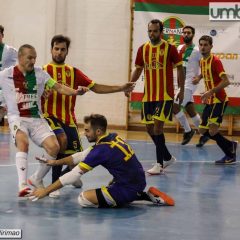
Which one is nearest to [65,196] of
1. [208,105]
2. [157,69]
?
[157,69]

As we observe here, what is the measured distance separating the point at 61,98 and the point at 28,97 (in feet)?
2.02

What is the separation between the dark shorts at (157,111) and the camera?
9.01 m

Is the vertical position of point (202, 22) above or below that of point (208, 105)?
above

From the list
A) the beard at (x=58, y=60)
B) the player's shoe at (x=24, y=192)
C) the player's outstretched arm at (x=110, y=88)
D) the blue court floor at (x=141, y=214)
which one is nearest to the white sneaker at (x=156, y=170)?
the blue court floor at (x=141, y=214)

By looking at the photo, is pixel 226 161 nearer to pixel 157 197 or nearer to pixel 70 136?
pixel 70 136

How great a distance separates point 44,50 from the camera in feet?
49.3

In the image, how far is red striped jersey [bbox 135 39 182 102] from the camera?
9.04 meters

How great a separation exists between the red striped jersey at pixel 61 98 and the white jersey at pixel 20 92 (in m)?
0.41

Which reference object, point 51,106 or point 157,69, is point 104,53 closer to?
point 157,69

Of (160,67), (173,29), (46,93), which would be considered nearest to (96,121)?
(46,93)

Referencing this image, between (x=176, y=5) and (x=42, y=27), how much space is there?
9.83ft

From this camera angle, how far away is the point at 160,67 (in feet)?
29.9

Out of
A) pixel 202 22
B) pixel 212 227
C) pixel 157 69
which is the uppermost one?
pixel 202 22
